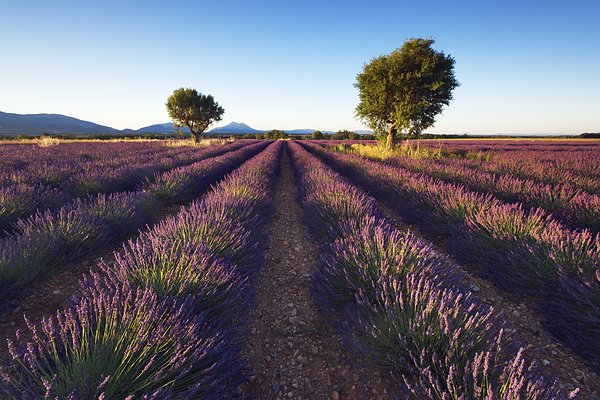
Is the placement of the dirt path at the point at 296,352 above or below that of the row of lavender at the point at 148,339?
below

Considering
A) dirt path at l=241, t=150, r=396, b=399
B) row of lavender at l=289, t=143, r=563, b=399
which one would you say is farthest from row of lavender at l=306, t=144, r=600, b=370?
dirt path at l=241, t=150, r=396, b=399

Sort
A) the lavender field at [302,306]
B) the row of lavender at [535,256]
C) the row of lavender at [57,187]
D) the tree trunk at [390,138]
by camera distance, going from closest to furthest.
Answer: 1. the lavender field at [302,306]
2. the row of lavender at [535,256]
3. the row of lavender at [57,187]
4. the tree trunk at [390,138]

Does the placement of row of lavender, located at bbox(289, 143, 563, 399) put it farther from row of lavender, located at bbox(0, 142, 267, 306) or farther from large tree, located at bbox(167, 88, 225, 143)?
large tree, located at bbox(167, 88, 225, 143)

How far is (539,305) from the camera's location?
8.80 feet

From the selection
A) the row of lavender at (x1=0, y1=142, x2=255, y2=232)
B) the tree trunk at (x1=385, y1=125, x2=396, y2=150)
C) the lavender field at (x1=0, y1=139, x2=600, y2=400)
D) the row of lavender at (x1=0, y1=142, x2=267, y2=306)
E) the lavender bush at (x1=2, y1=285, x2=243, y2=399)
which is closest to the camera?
the lavender bush at (x1=2, y1=285, x2=243, y2=399)

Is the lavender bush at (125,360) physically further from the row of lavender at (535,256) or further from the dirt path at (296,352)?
the row of lavender at (535,256)

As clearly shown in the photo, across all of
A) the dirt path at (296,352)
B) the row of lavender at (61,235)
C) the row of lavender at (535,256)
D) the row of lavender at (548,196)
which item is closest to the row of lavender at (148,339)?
the dirt path at (296,352)

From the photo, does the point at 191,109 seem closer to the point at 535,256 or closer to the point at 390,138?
the point at 390,138

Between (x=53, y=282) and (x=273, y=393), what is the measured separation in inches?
108

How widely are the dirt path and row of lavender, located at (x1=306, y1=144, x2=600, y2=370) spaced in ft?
5.51

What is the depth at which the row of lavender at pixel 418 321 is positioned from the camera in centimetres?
139

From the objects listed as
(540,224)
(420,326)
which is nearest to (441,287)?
(420,326)

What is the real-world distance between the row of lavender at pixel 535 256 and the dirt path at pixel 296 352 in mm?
1680

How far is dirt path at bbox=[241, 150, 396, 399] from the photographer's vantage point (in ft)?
6.20
